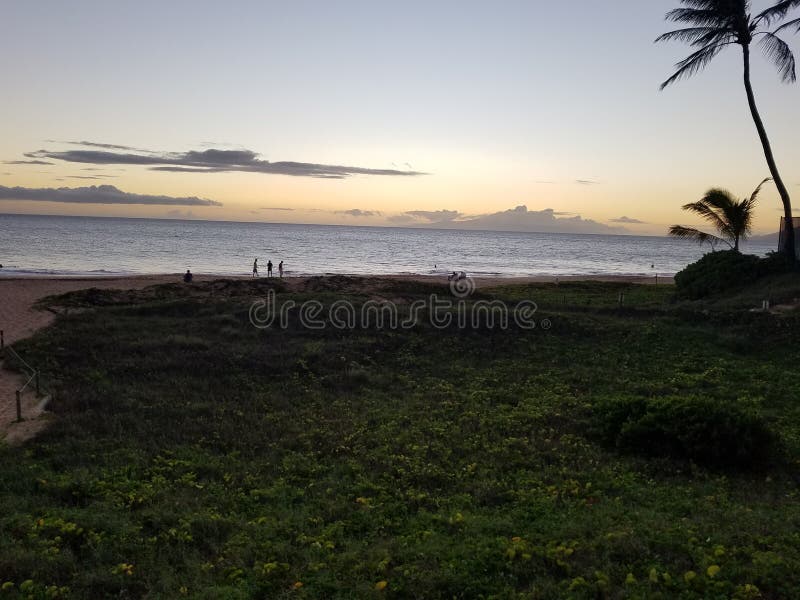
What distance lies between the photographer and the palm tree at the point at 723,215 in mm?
33844

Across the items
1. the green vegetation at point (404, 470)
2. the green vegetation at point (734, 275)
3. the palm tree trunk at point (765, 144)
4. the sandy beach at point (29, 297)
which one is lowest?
the green vegetation at point (404, 470)

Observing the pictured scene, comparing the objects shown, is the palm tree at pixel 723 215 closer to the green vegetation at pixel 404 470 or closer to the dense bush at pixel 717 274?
the dense bush at pixel 717 274

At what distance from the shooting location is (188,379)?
16.7m

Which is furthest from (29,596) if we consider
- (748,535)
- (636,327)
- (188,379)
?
(636,327)

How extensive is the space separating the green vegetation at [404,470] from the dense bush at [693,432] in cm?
4

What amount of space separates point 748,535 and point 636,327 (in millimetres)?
16159

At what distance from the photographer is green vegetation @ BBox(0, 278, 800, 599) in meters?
7.10

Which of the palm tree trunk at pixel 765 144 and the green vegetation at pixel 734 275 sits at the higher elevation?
the palm tree trunk at pixel 765 144

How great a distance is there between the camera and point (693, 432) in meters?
11.1

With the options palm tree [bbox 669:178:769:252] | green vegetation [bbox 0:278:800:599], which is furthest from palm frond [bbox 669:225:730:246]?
green vegetation [bbox 0:278:800:599]

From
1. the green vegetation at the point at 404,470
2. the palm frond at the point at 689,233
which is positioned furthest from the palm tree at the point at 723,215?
the green vegetation at the point at 404,470

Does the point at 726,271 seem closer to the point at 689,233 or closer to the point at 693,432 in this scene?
the point at 689,233

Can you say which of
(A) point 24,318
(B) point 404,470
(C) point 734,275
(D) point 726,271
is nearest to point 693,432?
(B) point 404,470

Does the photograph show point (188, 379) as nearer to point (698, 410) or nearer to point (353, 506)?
point (353, 506)
